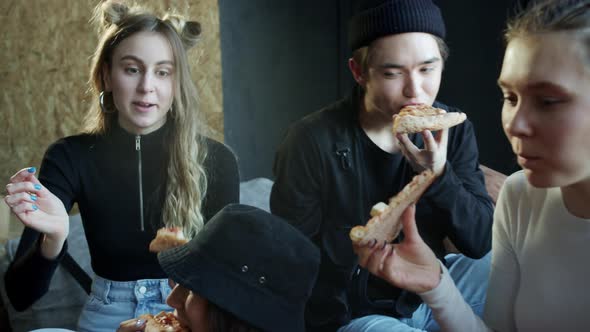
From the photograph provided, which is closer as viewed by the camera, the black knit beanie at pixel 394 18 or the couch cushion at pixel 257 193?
the black knit beanie at pixel 394 18

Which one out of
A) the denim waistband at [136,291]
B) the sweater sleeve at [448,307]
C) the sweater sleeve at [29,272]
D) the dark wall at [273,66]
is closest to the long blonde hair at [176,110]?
the denim waistband at [136,291]

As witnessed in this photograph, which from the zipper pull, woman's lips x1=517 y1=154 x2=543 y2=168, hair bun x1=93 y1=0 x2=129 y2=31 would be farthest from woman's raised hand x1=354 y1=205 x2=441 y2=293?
hair bun x1=93 y1=0 x2=129 y2=31

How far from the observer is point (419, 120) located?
2.84 feet

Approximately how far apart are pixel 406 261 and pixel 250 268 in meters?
0.18

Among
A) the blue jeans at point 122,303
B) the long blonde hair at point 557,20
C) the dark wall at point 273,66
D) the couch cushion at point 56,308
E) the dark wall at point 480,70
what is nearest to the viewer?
the long blonde hair at point 557,20

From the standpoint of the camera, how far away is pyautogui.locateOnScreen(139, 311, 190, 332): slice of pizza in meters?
0.75

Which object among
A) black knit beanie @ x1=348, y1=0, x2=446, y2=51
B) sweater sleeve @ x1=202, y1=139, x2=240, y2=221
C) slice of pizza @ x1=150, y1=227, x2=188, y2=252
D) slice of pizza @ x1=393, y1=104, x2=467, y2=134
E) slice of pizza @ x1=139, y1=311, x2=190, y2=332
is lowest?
slice of pizza @ x1=139, y1=311, x2=190, y2=332

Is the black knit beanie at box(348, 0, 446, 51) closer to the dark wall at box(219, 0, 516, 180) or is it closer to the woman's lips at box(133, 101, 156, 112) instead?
the woman's lips at box(133, 101, 156, 112)

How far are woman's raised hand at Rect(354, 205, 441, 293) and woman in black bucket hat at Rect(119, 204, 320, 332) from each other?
79 mm

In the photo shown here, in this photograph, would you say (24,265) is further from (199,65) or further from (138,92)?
(199,65)

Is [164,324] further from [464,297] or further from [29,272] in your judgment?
[464,297]

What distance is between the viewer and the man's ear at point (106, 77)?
3.76 feet

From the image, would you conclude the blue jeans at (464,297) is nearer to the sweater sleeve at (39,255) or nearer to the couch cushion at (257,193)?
the sweater sleeve at (39,255)

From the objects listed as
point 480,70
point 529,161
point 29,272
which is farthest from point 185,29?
point 480,70
